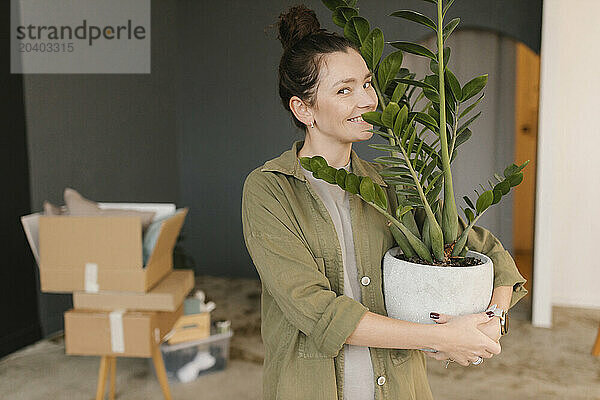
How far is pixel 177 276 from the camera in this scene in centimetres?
248

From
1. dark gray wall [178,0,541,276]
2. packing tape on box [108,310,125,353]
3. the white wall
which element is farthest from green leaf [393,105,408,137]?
dark gray wall [178,0,541,276]

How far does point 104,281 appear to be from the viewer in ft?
7.27

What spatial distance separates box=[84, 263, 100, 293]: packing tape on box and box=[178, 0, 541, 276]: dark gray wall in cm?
207

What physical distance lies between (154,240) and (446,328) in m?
1.61

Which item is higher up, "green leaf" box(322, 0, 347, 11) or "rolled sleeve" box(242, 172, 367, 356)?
"green leaf" box(322, 0, 347, 11)

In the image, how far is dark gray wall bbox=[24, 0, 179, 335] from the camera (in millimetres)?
3111

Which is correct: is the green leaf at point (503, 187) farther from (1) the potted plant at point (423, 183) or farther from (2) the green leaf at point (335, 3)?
(2) the green leaf at point (335, 3)

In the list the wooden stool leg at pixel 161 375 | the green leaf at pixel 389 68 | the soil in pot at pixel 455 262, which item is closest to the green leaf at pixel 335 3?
the green leaf at pixel 389 68

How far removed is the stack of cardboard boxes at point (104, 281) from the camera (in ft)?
7.13

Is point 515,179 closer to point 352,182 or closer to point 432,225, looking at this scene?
point 432,225

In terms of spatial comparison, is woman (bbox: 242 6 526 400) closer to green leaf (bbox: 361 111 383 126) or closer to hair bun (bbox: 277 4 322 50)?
hair bun (bbox: 277 4 322 50)

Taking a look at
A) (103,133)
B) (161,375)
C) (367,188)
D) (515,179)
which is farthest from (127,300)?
(515,179)

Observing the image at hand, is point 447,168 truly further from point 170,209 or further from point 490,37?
point 490,37

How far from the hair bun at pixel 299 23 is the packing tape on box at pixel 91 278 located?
1516mm
